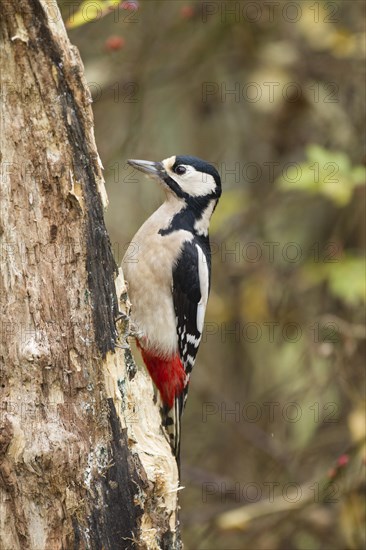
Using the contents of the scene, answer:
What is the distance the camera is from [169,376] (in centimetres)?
442

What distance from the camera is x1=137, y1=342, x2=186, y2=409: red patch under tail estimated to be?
14.4ft

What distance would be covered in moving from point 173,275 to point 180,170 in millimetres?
544

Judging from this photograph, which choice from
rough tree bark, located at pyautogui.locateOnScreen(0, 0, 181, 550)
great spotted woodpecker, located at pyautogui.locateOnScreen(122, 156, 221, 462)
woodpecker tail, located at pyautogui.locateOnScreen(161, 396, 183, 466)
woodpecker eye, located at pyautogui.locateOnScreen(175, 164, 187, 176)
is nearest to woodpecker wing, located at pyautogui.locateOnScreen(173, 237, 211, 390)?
great spotted woodpecker, located at pyautogui.locateOnScreen(122, 156, 221, 462)

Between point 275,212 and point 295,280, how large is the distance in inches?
22.7

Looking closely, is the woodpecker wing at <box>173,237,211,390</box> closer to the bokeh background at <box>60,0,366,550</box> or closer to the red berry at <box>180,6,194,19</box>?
the bokeh background at <box>60,0,366,550</box>

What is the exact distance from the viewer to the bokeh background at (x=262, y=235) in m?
5.34

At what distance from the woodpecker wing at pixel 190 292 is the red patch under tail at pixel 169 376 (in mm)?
43

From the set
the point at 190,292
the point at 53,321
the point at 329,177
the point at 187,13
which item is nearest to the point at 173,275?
the point at 190,292

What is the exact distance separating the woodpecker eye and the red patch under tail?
36.5 inches

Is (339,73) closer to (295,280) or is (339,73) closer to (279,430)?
(295,280)

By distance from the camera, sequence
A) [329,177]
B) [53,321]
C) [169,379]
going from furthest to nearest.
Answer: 1. [329,177]
2. [169,379]
3. [53,321]

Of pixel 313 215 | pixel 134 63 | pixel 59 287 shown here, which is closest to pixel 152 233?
pixel 59 287

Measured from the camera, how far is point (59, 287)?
3.16 m

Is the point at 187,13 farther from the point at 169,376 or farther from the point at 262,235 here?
the point at 169,376
